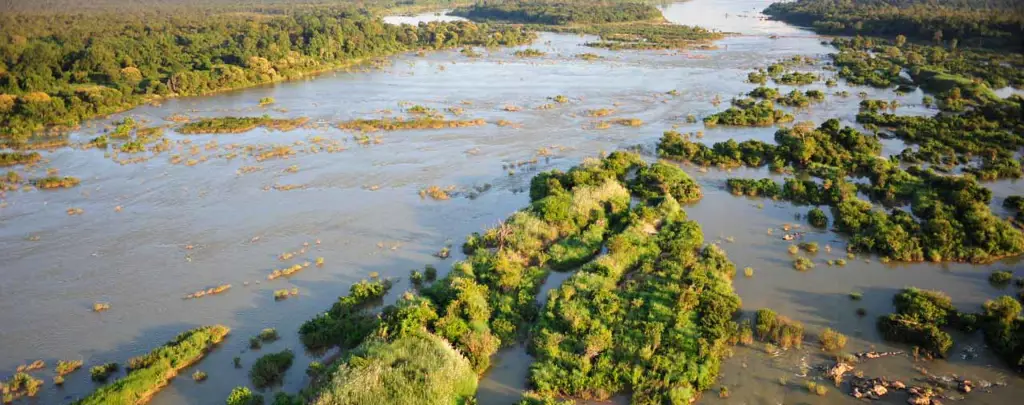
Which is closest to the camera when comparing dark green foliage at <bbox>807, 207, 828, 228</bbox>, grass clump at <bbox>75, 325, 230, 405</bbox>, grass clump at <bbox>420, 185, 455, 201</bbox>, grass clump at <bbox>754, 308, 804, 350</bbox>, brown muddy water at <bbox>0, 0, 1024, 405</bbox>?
grass clump at <bbox>75, 325, 230, 405</bbox>

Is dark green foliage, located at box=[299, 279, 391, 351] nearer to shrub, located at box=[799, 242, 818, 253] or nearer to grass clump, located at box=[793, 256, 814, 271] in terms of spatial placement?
grass clump, located at box=[793, 256, 814, 271]

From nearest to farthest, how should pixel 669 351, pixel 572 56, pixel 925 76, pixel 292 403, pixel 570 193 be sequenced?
pixel 292 403 → pixel 669 351 → pixel 570 193 → pixel 925 76 → pixel 572 56

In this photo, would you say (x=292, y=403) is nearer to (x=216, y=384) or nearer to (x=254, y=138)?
(x=216, y=384)

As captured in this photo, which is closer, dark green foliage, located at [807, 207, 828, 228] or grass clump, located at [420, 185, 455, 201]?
dark green foliage, located at [807, 207, 828, 228]

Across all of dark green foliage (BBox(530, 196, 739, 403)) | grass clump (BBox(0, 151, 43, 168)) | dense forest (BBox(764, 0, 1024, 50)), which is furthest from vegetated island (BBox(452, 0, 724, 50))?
grass clump (BBox(0, 151, 43, 168))

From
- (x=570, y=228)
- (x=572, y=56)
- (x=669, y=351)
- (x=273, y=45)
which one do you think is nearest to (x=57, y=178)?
(x=570, y=228)

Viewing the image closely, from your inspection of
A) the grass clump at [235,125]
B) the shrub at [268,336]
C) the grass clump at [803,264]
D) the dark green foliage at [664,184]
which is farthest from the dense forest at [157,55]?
the grass clump at [803,264]
